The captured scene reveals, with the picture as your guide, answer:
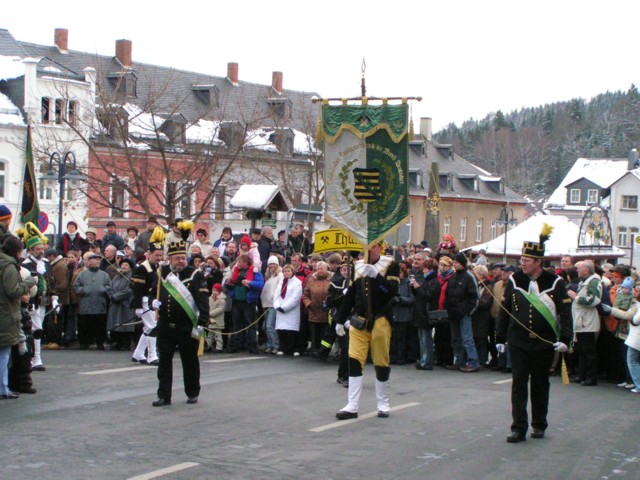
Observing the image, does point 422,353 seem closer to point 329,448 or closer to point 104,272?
point 104,272

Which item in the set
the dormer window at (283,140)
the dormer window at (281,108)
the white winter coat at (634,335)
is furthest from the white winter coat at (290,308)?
the dormer window at (283,140)

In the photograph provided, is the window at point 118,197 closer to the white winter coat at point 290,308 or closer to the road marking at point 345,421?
the white winter coat at point 290,308

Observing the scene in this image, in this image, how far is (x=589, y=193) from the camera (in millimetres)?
101438

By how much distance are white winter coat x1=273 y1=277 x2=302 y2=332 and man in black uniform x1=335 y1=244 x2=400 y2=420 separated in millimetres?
6965

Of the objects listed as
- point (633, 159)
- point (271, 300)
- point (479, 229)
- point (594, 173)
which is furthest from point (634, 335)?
point (594, 173)

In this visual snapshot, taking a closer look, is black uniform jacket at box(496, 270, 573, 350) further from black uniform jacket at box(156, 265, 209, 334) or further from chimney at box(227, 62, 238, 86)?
chimney at box(227, 62, 238, 86)

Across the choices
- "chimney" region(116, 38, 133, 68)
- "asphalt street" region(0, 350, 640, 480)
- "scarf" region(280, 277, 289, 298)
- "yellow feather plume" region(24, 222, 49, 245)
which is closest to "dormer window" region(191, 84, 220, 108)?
"chimney" region(116, 38, 133, 68)

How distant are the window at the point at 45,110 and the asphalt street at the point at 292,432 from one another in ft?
121

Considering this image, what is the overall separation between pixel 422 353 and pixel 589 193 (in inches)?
3453

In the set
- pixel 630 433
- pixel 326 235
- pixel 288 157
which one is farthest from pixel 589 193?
pixel 630 433

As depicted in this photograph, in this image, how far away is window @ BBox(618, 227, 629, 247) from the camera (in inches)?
3548

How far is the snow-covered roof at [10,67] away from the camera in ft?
166

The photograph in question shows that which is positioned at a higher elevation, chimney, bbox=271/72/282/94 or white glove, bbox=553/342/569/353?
chimney, bbox=271/72/282/94

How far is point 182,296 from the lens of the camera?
1237 centimetres
